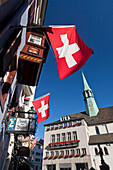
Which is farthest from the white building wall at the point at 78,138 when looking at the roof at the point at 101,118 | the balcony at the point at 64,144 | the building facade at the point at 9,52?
the building facade at the point at 9,52

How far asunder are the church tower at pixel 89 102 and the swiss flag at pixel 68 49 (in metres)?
33.0

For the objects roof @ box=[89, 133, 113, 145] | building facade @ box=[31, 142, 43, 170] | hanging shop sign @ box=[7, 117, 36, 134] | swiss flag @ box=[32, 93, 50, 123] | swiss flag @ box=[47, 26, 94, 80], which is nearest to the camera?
swiss flag @ box=[47, 26, 94, 80]

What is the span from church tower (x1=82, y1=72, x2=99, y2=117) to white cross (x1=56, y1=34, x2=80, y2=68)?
33.1 metres

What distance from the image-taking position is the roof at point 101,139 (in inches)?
1009

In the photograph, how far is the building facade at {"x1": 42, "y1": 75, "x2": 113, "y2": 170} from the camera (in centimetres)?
2388

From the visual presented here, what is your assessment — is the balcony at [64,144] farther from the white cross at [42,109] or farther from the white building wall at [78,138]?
the white cross at [42,109]

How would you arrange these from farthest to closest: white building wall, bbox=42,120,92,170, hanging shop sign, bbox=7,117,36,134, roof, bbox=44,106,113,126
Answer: roof, bbox=44,106,113,126
white building wall, bbox=42,120,92,170
hanging shop sign, bbox=7,117,36,134

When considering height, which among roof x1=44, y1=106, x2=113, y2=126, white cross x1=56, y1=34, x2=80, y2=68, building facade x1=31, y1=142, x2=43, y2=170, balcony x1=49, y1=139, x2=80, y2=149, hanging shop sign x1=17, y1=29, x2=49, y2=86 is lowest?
building facade x1=31, y1=142, x2=43, y2=170

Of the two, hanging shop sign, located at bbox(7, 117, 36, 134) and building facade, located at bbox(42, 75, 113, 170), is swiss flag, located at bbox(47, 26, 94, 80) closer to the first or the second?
hanging shop sign, located at bbox(7, 117, 36, 134)

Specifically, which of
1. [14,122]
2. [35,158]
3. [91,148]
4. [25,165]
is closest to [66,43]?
[14,122]

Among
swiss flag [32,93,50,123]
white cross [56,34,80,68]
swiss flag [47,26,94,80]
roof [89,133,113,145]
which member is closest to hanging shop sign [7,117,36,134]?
swiss flag [32,93,50,123]

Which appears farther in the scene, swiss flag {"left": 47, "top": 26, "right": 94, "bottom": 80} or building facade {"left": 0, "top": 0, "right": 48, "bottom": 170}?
swiss flag {"left": 47, "top": 26, "right": 94, "bottom": 80}

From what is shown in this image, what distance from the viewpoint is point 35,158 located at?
150ft

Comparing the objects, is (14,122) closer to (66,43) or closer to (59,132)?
(66,43)
